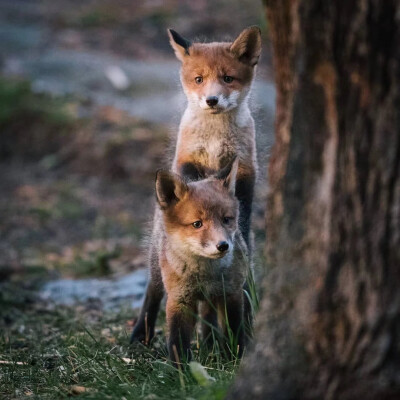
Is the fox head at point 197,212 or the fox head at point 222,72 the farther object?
the fox head at point 222,72

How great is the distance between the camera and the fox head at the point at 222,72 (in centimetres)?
551

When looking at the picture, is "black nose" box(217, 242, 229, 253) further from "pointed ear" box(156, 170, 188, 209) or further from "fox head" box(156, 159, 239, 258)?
"pointed ear" box(156, 170, 188, 209)

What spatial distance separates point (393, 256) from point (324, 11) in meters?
0.99

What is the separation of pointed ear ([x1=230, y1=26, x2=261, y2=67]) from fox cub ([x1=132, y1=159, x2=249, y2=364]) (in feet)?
3.71

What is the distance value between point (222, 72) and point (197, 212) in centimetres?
140

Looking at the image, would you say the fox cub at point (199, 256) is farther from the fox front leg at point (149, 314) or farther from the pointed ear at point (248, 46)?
the pointed ear at point (248, 46)

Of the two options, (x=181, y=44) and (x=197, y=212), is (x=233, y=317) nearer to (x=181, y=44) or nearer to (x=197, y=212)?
(x=197, y=212)

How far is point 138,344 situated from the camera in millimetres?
5555

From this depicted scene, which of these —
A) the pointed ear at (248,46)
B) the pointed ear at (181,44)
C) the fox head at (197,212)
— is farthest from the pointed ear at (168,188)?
the pointed ear at (181,44)

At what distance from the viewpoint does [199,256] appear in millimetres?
4730

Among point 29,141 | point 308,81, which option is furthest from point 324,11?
point 29,141

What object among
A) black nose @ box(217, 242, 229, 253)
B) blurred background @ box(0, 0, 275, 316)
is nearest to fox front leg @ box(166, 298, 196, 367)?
black nose @ box(217, 242, 229, 253)

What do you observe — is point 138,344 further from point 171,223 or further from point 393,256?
point 393,256

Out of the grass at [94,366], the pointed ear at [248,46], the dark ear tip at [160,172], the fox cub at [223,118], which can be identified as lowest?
the grass at [94,366]
